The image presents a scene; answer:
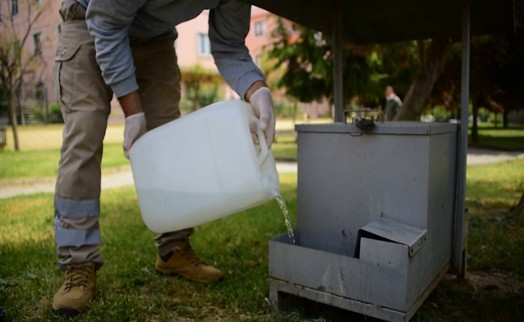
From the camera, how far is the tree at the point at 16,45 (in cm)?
664

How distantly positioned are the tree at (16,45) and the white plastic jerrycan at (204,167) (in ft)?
20.0

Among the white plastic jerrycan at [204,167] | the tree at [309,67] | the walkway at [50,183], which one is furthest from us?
the tree at [309,67]

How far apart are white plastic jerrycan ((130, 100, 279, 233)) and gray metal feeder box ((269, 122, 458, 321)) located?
32 cm

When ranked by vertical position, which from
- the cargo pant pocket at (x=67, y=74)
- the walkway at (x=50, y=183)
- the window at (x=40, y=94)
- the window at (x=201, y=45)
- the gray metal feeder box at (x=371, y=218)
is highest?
the window at (x=201, y=45)

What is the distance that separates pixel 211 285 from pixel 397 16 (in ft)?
5.31

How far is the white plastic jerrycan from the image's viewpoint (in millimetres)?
1408

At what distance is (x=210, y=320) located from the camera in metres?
1.67

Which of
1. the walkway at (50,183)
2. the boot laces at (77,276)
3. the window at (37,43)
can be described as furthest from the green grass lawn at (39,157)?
the boot laces at (77,276)

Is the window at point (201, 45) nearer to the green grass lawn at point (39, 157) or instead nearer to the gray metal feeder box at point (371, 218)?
the green grass lawn at point (39, 157)

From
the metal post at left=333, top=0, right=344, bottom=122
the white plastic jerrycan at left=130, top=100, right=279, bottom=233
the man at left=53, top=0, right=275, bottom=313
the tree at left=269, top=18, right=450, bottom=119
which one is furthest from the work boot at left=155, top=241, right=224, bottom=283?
the tree at left=269, top=18, right=450, bottom=119

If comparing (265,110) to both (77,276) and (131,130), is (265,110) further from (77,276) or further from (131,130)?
(77,276)

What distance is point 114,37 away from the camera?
4.87 feet

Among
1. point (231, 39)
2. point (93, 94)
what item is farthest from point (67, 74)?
point (231, 39)

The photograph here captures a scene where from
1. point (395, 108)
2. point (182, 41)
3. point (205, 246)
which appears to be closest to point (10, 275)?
point (205, 246)
